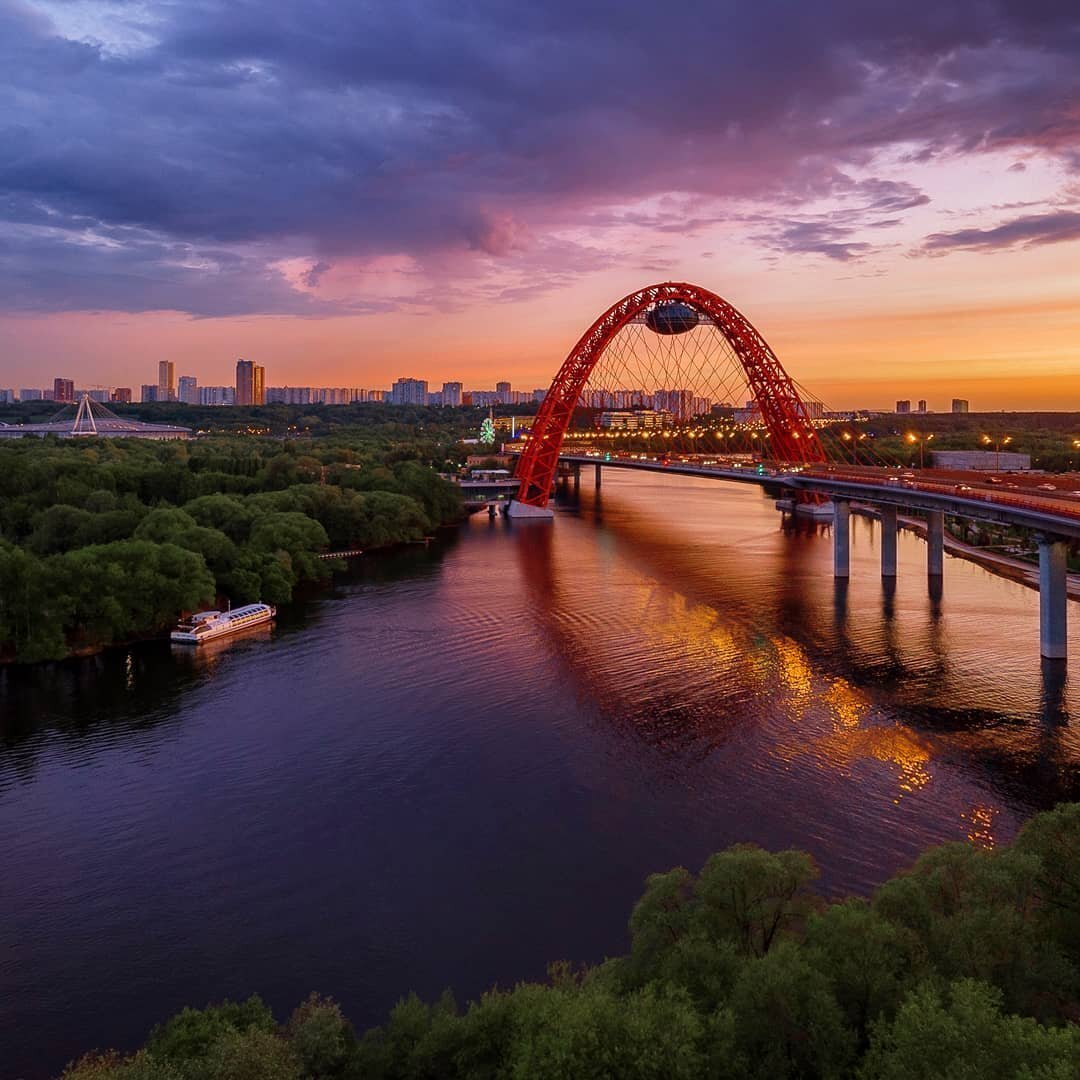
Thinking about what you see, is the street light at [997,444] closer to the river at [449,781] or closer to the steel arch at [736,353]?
the steel arch at [736,353]

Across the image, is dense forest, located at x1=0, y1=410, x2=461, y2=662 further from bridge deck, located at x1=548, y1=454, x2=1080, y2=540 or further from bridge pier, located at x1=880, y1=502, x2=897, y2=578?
bridge pier, located at x1=880, y1=502, x2=897, y2=578

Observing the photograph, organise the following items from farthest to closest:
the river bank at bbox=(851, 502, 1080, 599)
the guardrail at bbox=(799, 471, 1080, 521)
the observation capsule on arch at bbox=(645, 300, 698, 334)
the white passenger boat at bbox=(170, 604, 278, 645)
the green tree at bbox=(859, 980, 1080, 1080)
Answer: the observation capsule on arch at bbox=(645, 300, 698, 334) → the river bank at bbox=(851, 502, 1080, 599) → the white passenger boat at bbox=(170, 604, 278, 645) → the guardrail at bbox=(799, 471, 1080, 521) → the green tree at bbox=(859, 980, 1080, 1080)

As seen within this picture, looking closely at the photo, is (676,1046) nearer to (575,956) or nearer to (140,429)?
(575,956)

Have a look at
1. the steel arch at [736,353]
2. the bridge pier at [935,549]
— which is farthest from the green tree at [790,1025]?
the steel arch at [736,353]

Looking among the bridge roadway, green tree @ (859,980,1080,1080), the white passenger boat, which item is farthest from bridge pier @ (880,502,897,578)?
green tree @ (859,980,1080,1080)

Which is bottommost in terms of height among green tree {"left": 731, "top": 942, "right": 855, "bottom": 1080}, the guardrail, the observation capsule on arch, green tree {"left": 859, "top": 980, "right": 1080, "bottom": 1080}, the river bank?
green tree {"left": 731, "top": 942, "right": 855, "bottom": 1080}

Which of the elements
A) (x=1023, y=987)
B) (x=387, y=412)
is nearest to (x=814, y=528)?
(x=1023, y=987)
